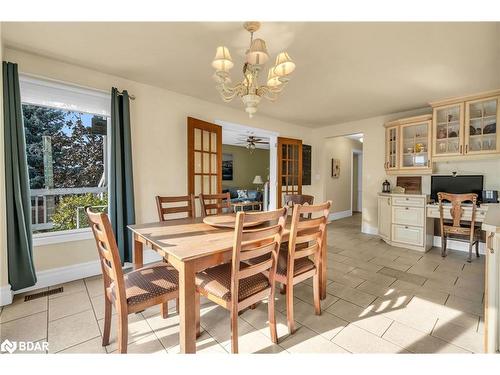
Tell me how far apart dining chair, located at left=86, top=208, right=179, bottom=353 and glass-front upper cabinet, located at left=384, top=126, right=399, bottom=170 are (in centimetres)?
416

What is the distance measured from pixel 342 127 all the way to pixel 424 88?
2.03 meters

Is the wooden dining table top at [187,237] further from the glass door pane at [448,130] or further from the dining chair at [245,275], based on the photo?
the glass door pane at [448,130]

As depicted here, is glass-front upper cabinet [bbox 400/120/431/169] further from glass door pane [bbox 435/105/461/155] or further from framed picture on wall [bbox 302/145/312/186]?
framed picture on wall [bbox 302/145/312/186]

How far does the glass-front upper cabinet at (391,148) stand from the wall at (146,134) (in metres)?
3.13

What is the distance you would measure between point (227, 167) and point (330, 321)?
6706mm

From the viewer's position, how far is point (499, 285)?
131cm

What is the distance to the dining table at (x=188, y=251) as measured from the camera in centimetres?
121

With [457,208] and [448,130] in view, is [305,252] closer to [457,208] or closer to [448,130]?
[457,208]

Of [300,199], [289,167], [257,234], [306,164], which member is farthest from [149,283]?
[306,164]

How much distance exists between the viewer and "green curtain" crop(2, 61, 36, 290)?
2.06 m

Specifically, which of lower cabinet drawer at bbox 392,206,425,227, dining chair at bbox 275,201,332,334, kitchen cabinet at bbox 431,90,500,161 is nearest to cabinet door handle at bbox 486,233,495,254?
dining chair at bbox 275,201,332,334

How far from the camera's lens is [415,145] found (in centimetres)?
388

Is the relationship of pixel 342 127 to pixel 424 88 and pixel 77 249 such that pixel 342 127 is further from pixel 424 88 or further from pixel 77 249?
pixel 77 249

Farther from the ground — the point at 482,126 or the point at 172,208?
the point at 482,126
